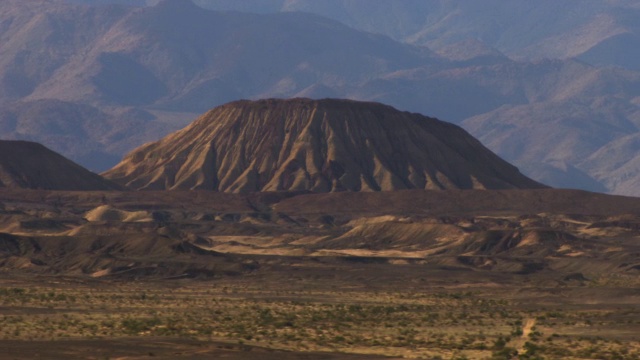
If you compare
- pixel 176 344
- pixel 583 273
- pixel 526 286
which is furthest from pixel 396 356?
pixel 583 273

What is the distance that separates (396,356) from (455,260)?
337 feet

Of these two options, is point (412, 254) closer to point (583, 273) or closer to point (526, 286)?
point (583, 273)

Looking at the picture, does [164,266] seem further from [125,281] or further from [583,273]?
[583,273]

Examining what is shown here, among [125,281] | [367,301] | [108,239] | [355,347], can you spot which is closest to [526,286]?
[367,301]

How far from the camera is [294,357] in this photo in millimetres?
68250

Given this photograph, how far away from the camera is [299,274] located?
150 metres

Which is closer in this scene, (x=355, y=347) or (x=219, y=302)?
(x=355, y=347)

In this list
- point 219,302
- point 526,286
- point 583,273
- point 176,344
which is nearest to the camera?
point 176,344

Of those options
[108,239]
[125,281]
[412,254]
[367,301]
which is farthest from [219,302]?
[412,254]

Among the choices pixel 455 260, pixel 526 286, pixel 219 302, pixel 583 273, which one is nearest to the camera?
pixel 219 302

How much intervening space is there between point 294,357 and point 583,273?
94.3 metres

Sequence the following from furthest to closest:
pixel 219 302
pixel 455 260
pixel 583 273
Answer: pixel 455 260 → pixel 583 273 → pixel 219 302

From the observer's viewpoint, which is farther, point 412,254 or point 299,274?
point 412,254

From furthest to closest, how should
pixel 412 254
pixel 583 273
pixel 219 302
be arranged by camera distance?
pixel 412 254, pixel 583 273, pixel 219 302
